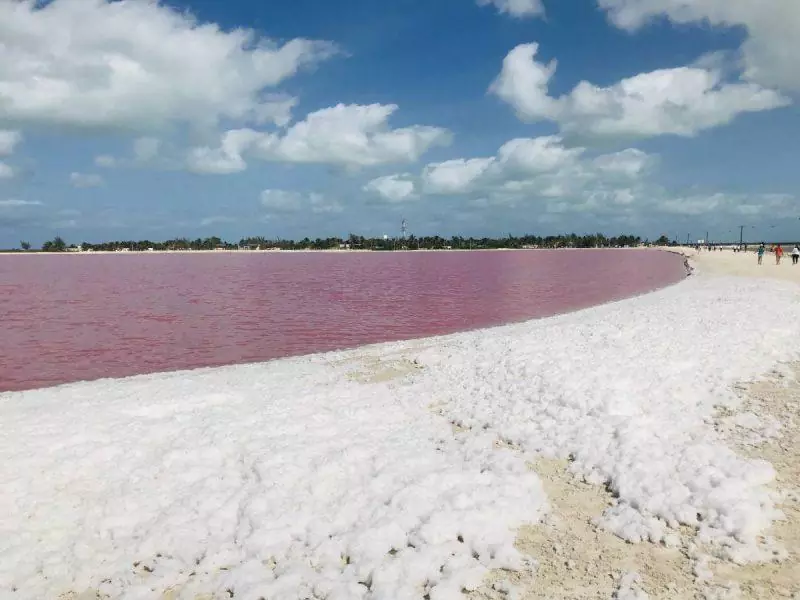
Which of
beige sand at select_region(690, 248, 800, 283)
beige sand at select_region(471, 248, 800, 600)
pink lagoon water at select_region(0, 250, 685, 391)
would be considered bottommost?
pink lagoon water at select_region(0, 250, 685, 391)

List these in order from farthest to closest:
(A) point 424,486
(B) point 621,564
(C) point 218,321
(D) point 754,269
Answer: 1. (D) point 754,269
2. (C) point 218,321
3. (A) point 424,486
4. (B) point 621,564

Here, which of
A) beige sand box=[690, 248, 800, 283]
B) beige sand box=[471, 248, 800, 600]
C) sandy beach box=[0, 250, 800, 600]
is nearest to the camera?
beige sand box=[471, 248, 800, 600]

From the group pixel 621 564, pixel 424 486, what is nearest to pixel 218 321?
pixel 424 486

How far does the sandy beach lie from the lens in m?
6.64

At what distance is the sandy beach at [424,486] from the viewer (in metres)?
6.64

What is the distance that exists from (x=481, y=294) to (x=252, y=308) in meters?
19.4

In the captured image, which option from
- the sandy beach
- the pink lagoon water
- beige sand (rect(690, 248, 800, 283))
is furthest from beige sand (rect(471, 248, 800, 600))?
beige sand (rect(690, 248, 800, 283))

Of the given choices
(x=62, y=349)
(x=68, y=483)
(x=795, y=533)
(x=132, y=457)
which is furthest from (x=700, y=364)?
(x=62, y=349)

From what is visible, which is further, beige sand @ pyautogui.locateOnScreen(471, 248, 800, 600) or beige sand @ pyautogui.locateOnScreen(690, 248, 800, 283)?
beige sand @ pyautogui.locateOnScreen(690, 248, 800, 283)

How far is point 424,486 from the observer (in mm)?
8430

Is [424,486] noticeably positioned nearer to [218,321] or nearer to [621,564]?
[621,564]

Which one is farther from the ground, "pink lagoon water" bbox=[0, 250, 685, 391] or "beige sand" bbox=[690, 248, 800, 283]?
"beige sand" bbox=[690, 248, 800, 283]

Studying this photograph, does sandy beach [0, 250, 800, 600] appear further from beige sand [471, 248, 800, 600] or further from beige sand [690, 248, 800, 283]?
beige sand [690, 248, 800, 283]

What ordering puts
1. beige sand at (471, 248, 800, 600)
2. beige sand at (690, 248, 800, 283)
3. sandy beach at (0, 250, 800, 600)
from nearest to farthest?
beige sand at (471, 248, 800, 600) < sandy beach at (0, 250, 800, 600) < beige sand at (690, 248, 800, 283)
